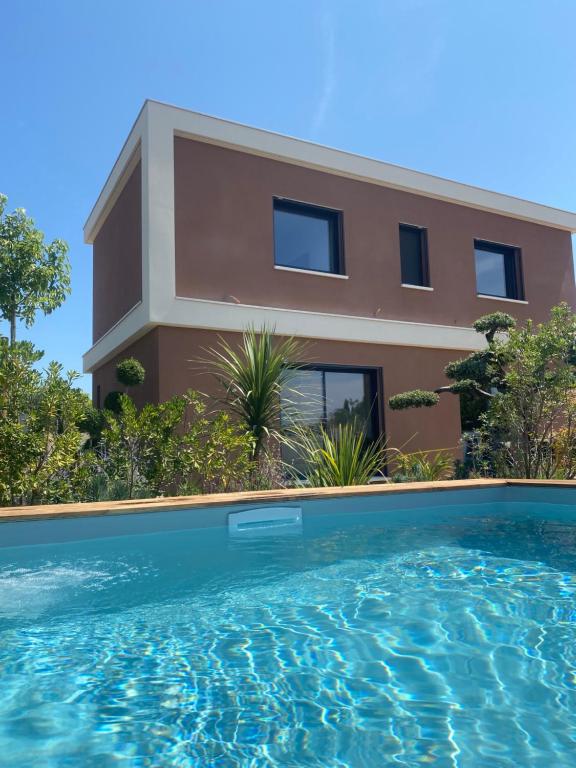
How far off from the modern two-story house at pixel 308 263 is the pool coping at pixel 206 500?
3456 millimetres

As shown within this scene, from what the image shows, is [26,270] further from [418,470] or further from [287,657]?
[287,657]

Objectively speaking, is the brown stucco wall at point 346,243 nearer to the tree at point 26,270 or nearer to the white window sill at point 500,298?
the white window sill at point 500,298

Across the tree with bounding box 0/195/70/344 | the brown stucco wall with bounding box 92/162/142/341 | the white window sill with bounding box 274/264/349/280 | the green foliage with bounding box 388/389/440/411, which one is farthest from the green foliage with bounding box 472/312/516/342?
the tree with bounding box 0/195/70/344

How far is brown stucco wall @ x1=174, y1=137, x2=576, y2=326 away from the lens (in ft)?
30.0

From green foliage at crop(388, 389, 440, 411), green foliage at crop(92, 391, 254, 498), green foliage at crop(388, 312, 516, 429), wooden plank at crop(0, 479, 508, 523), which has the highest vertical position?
green foliage at crop(388, 312, 516, 429)

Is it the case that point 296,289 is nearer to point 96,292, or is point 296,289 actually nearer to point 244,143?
point 244,143

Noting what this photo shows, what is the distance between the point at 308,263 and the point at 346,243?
83 cm

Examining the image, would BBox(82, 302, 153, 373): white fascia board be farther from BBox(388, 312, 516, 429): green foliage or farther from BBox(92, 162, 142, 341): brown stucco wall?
BBox(388, 312, 516, 429): green foliage

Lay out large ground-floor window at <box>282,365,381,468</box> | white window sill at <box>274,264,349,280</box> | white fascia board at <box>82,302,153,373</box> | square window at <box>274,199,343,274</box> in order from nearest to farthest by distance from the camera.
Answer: white fascia board at <box>82,302,153,373</box>, large ground-floor window at <box>282,365,381,468</box>, white window sill at <box>274,264,349,280</box>, square window at <box>274,199,343,274</box>

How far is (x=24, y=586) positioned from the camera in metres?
3.88

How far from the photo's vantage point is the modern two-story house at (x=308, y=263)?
884 cm

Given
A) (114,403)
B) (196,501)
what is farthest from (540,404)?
(114,403)

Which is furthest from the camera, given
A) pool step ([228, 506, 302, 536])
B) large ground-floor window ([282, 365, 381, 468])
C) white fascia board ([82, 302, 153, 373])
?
large ground-floor window ([282, 365, 381, 468])

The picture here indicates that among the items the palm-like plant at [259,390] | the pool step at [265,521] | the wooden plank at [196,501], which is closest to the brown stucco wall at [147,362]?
the palm-like plant at [259,390]
